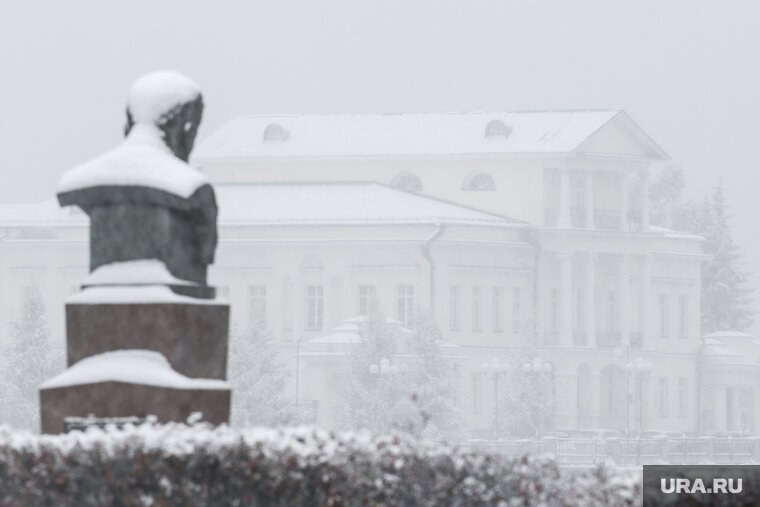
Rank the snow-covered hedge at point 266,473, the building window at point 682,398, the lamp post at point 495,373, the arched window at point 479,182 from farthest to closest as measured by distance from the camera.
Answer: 1. the arched window at point 479,182
2. the building window at point 682,398
3. the lamp post at point 495,373
4. the snow-covered hedge at point 266,473

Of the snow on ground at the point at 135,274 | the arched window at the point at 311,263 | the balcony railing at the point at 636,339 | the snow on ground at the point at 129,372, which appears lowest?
the balcony railing at the point at 636,339

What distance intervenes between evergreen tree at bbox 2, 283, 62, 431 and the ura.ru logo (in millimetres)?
62188

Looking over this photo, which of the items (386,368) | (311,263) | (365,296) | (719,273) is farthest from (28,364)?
(719,273)

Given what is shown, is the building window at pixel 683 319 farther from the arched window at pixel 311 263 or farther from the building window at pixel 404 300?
the arched window at pixel 311 263

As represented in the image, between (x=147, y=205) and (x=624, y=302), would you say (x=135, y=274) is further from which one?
(x=624, y=302)

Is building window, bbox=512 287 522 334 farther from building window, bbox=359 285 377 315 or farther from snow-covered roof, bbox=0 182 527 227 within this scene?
building window, bbox=359 285 377 315

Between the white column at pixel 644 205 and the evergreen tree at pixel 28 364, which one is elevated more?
the white column at pixel 644 205

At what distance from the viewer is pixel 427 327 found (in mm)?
80062

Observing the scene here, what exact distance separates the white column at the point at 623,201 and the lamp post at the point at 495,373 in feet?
35.3

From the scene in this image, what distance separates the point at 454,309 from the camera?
288 ft

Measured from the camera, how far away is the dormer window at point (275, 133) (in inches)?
4043

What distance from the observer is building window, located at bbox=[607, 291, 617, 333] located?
93812mm

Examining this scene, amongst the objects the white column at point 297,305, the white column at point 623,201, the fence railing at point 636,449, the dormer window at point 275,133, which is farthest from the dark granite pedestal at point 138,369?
the dormer window at point 275,133

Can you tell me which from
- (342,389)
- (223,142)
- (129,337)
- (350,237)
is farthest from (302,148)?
(129,337)
